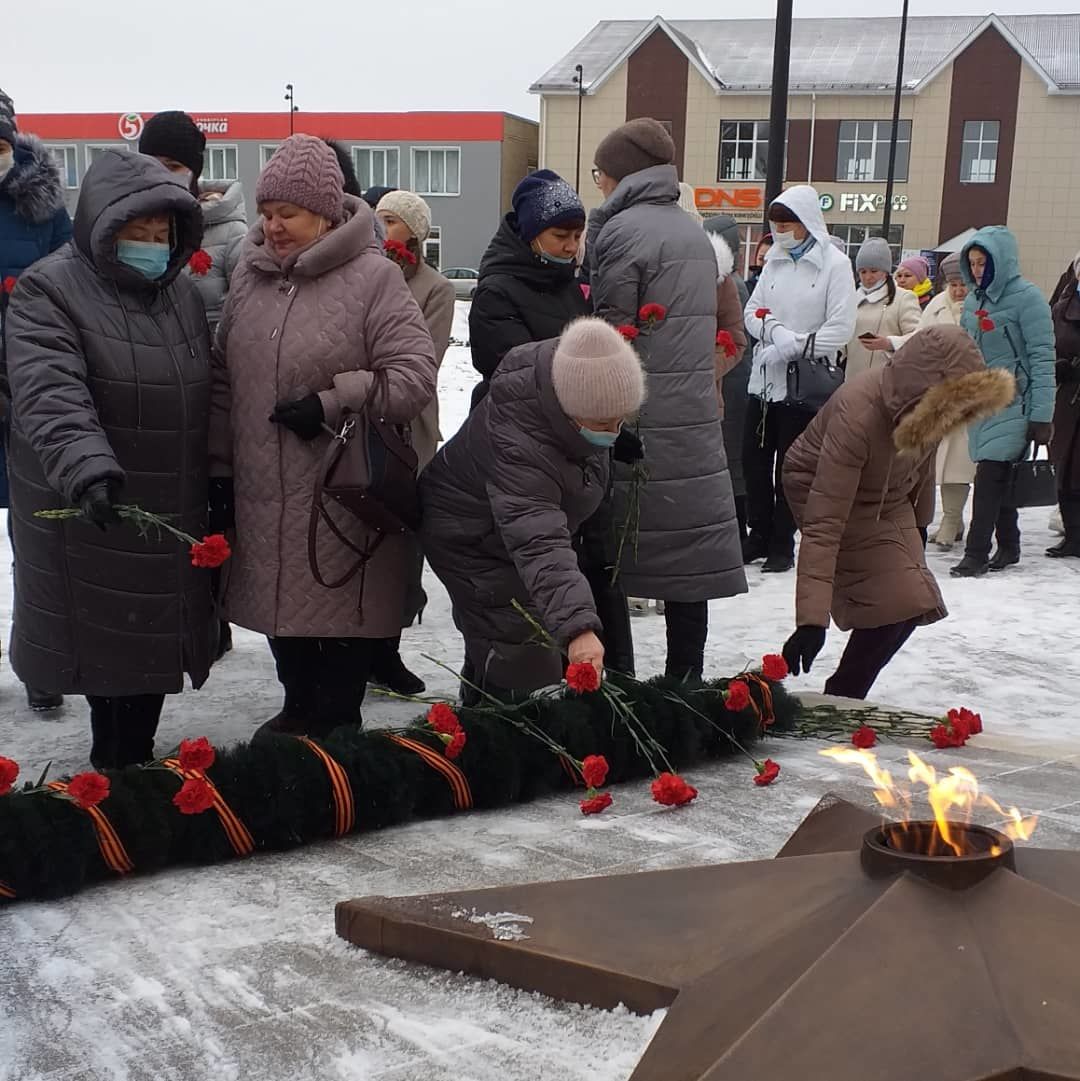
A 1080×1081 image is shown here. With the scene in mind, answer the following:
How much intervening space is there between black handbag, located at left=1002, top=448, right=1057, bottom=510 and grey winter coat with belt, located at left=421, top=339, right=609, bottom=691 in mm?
4341

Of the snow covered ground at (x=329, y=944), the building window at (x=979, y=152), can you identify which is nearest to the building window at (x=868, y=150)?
the building window at (x=979, y=152)

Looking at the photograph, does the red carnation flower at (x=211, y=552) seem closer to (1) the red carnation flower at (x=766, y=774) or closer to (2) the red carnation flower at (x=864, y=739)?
(1) the red carnation flower at (x=766, y=774)

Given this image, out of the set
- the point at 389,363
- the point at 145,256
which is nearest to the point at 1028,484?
the point at 389,363

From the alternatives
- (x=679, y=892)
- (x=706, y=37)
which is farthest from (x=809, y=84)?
(x=679, y=892)

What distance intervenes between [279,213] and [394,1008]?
2.21m

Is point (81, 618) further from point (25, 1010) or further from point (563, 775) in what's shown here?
point (25, 1010)

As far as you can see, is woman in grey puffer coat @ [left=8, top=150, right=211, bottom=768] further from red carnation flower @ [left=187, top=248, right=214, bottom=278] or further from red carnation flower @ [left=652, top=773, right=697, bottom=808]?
red carnation flower @ [left=652, top=773, right=697, bottom=808]

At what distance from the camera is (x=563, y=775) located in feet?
10.4

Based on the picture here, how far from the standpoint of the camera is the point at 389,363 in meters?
3.56

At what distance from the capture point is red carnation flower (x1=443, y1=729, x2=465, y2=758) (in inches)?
119

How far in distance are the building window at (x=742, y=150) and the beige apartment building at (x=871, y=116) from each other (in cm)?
4

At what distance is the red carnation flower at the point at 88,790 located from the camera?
256cm

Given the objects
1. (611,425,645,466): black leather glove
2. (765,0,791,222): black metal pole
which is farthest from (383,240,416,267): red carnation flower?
(765,0,791,222): black metal pole

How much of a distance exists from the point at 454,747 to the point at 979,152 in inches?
1434
